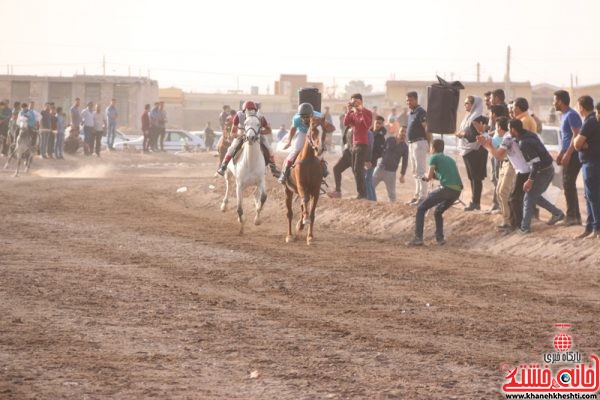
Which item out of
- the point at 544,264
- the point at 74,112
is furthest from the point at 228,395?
the point at 74,112

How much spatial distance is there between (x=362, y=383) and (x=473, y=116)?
1185cm

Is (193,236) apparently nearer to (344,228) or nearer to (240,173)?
(240,173)

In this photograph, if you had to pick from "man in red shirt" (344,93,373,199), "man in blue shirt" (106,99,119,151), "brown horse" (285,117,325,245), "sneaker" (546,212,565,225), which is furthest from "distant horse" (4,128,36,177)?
"sneaker" (546,212,565,225)

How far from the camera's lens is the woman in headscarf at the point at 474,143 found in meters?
20.6

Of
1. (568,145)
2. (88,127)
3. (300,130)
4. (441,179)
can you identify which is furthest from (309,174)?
(88,127)

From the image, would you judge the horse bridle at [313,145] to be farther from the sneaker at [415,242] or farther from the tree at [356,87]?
the tree at [356,87]

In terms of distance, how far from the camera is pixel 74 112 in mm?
45906

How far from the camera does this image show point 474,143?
2081 cm

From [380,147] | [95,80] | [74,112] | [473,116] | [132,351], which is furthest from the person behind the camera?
[95,80]

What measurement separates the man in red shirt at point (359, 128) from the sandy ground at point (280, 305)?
96 cm

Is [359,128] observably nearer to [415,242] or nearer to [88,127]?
[415,242]

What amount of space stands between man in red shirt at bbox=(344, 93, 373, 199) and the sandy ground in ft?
3.15

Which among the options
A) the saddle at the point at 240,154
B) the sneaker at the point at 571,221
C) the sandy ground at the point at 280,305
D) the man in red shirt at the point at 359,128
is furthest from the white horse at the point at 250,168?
the sneaker at the point at 571,221

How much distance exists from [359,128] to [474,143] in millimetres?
3289
